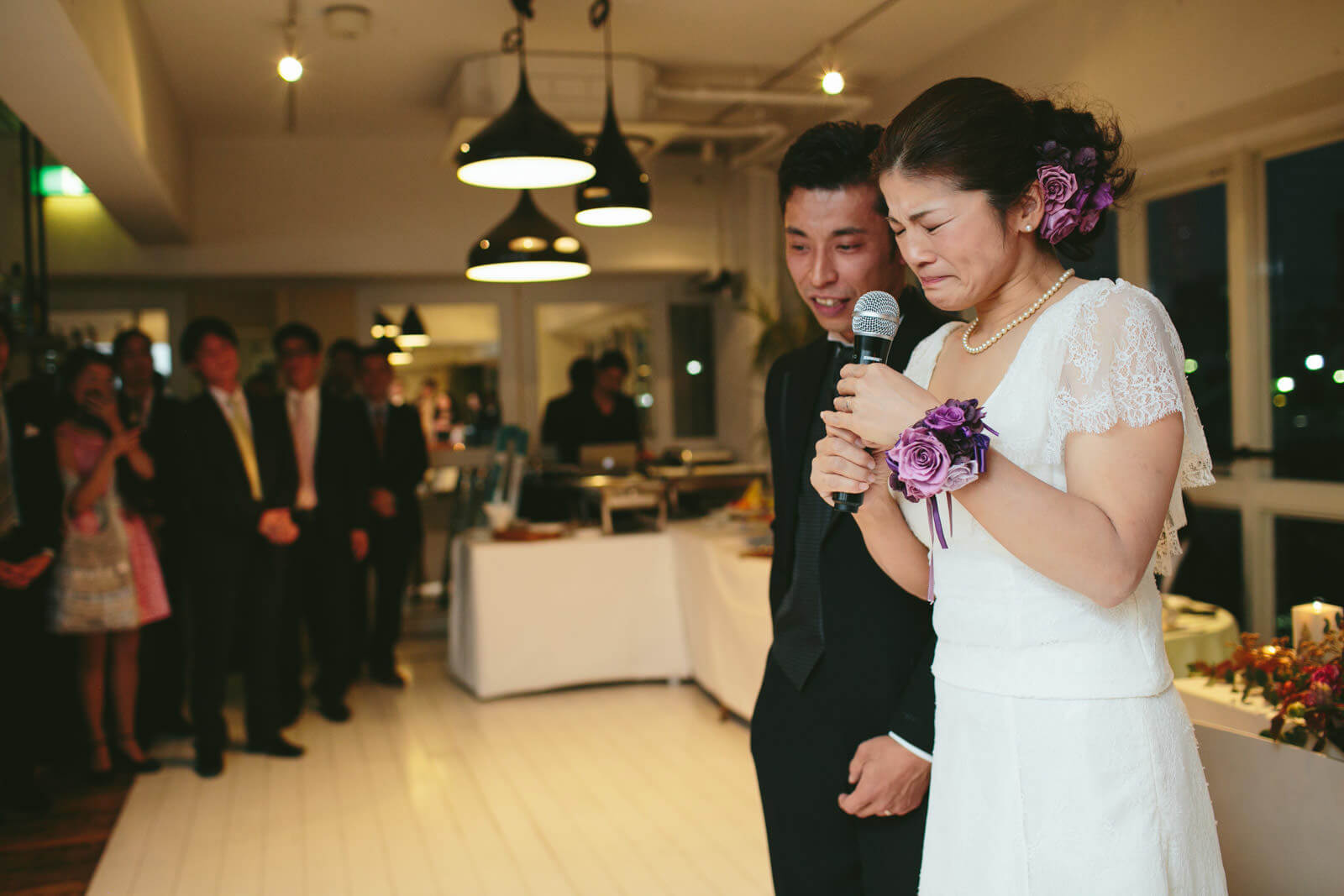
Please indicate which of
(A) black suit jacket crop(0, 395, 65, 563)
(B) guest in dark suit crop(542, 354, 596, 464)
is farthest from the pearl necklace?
(B) guest in dark suit crop(542, 354, 596, 464)

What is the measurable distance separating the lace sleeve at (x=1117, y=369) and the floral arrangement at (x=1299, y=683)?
53.4 inches

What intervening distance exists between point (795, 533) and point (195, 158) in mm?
6286

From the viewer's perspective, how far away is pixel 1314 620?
2369 mm

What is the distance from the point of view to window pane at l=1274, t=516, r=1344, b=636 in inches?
165

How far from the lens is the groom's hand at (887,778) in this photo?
1273mm

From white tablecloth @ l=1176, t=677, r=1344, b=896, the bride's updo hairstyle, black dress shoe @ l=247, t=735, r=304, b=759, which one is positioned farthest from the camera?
black dress shoe @ l=247, t=735, r=304, b=759

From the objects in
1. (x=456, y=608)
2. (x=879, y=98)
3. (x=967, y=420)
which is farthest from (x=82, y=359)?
(x=879, y=98)

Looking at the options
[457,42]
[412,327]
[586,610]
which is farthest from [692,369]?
[457,42]

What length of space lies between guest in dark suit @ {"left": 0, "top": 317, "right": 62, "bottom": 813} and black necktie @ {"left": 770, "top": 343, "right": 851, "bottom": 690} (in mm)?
3303

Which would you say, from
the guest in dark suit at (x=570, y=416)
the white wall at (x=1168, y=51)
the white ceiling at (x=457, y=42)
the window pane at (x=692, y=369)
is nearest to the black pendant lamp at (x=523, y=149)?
the white ceiling at (x=457, y=42)

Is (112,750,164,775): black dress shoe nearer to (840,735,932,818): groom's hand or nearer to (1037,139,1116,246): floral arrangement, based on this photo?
(840,735,932,818): groom's hand

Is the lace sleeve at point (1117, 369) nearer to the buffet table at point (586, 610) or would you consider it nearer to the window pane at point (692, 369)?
the buffet table at point (586, 610)

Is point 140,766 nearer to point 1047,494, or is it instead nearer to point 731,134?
point 1047,494

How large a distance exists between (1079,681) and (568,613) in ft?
13.8
